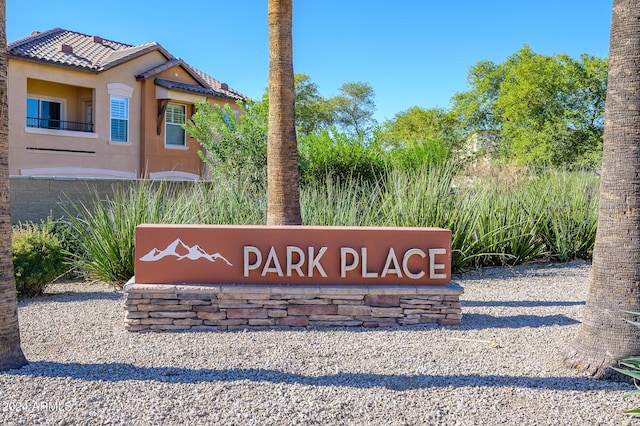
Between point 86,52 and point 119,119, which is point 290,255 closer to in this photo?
point 119,119

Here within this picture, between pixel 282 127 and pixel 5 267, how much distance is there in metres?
3.90

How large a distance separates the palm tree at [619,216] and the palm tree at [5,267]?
4547mm

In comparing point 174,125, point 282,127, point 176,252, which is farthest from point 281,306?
point 174,125

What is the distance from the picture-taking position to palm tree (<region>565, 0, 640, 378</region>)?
15.1ft

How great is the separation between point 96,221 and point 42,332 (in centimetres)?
289

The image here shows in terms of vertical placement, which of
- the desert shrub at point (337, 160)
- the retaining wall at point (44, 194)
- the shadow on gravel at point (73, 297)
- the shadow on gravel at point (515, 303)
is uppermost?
the desert shrub at point (337, 160)

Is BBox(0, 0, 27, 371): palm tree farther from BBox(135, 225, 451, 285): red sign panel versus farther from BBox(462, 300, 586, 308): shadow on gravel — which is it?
BBox(462, 300, 586, 308): shadow on gravel

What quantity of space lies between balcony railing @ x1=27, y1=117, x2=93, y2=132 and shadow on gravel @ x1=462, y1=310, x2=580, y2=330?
59.1 ft

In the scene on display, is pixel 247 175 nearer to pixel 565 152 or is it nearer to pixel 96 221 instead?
pixel 96 221

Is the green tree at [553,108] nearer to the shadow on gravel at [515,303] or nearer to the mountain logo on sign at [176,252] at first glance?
the shadow on gravel at [515,303]

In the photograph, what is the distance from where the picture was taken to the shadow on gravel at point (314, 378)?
449cm

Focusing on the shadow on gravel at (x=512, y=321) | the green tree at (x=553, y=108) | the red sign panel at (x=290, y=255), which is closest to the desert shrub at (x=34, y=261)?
the red sign panel at (x=290, y=255)

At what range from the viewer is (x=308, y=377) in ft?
15.2

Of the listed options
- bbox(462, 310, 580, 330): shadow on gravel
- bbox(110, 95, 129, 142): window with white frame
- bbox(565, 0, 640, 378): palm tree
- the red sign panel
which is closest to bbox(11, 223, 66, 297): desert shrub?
the red sign panel
